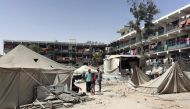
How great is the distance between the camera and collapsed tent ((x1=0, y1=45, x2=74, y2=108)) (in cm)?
1638

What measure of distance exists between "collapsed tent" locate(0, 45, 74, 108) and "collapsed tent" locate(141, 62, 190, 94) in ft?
19.0

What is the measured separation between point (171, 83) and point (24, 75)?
1060cm

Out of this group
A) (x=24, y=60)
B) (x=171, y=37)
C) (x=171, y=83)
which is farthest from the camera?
(x=171, y=37)

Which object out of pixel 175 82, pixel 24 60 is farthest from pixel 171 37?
pixel 24 60

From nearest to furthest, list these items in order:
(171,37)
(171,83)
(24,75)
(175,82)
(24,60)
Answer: (24,75)
(24,60)
(171,83)
(175,82)
(171,37)

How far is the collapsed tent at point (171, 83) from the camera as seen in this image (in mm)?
22781

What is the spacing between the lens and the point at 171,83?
76.3 feet

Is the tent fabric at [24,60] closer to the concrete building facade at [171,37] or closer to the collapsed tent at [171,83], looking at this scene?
the collapsed tent at [171,83]

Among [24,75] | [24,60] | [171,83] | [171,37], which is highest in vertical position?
[171,37]

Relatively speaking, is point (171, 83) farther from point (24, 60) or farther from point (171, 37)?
point (171, 37)

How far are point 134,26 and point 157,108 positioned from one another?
35.6 metres

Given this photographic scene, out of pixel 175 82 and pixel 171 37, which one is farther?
pixel 171 37

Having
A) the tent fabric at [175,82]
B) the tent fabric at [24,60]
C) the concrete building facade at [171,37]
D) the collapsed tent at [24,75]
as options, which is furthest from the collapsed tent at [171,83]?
the concrete building facade at [171,37]

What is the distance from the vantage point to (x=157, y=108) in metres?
15.9
